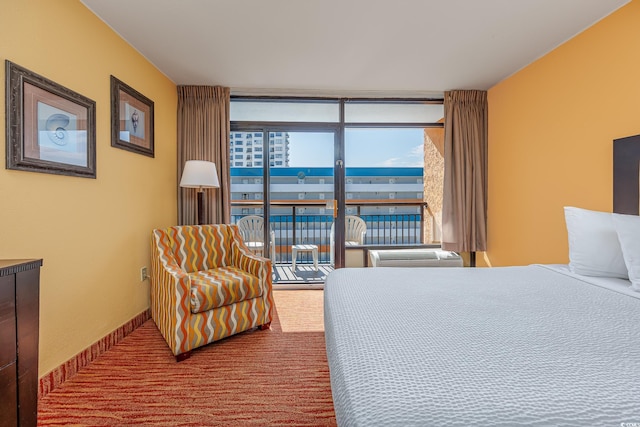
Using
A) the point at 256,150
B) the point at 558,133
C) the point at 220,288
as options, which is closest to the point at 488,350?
the point at 220,288

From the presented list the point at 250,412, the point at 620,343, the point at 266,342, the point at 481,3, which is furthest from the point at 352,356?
the point at 481,3

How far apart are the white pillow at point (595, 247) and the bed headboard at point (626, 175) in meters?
0.37

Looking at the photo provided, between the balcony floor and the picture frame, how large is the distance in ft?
8.51

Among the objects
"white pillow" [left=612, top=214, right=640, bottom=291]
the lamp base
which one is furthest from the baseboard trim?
"white pillow" [left=612, top=214, right=640, bottom=291]

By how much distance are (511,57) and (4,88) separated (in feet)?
12.5

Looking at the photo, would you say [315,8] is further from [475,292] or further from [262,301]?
[262,301]

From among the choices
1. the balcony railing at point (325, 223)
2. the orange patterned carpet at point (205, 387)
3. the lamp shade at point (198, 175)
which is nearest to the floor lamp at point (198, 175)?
the lamp shade at point (198, 175)

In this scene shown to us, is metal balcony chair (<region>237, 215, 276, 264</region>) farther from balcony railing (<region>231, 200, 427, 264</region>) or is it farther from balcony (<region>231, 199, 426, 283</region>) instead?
balcony railing (<region>231, 200, 427, 264</region>)

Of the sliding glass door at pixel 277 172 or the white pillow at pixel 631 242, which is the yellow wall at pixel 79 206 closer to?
the sliding glass door at pixel 277 172

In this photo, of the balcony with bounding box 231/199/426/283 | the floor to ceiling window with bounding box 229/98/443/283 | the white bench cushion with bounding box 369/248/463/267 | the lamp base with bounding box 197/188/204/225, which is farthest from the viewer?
the balcony with bounding box 231/199/426/283

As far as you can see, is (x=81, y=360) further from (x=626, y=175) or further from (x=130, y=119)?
(x=626, y=175)

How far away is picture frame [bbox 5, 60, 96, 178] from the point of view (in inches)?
63.3

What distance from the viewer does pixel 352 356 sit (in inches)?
36.2

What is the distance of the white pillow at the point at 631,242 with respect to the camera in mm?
1625
